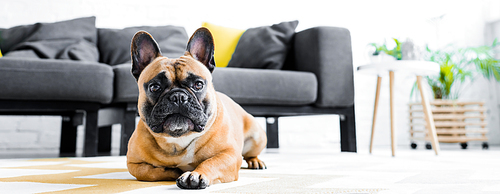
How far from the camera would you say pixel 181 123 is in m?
0.90

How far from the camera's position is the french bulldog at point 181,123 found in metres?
0.90

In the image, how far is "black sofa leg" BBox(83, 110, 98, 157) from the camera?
1.98 metres

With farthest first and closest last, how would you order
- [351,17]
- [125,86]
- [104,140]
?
[351,17] < [104,140] < [125,86]

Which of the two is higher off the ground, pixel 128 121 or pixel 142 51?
pixel 142 51

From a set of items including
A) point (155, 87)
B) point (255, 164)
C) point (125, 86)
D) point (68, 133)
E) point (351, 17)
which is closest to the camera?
point (155, 87)

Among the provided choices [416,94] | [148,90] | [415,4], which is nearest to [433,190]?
[148,90]

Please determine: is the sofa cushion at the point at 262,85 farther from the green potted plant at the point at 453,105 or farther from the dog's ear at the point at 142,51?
the green potted plant at the point at 453,105

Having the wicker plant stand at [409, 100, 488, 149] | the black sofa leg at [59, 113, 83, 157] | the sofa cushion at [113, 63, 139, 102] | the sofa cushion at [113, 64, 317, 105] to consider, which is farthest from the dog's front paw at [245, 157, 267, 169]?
the wicker plant stand at [409, 100, 488, 149]

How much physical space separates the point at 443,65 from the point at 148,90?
10.1 ft

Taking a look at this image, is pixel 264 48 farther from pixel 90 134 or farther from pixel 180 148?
pixel 180 148

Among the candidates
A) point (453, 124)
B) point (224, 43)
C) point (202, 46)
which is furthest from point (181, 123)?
point (453, 124)

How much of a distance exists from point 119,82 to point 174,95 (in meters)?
1.24

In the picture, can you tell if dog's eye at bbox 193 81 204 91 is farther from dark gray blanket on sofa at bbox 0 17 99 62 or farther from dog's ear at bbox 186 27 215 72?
dark gray blanket on sofa at bbox 0 17 99 62

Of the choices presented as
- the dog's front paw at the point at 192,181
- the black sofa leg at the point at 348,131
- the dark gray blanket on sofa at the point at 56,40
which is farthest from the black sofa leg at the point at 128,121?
the black sofa leg at the point at 348,131
